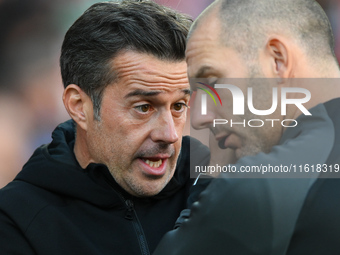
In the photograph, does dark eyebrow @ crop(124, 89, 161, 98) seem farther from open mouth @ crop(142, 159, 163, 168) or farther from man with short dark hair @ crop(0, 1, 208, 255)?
open mouth @ crop(142, 159, 163, 168)

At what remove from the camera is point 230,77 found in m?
1.42

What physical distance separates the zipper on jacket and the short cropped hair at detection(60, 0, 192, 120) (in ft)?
1.52

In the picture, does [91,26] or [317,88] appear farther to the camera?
[91,26]

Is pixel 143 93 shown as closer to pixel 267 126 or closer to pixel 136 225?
pixel 136 225

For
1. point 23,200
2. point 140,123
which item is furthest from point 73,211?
point 140,123

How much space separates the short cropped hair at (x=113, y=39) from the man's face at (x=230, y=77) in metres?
0.84

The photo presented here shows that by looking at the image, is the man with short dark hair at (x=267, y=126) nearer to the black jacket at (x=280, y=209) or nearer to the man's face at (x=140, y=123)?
the black jacket at (x=280, y=209)

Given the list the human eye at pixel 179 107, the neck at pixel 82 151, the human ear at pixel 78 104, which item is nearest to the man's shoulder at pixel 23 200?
the neck at pixel 82 151

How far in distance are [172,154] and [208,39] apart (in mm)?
982

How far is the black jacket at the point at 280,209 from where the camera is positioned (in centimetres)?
121

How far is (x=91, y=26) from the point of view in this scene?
2.49 metres

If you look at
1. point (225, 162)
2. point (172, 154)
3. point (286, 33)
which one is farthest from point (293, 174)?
point (172, 154)

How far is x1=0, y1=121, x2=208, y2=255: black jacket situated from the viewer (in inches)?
82.1

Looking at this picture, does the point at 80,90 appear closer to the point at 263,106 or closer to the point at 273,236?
the point at 263,106
